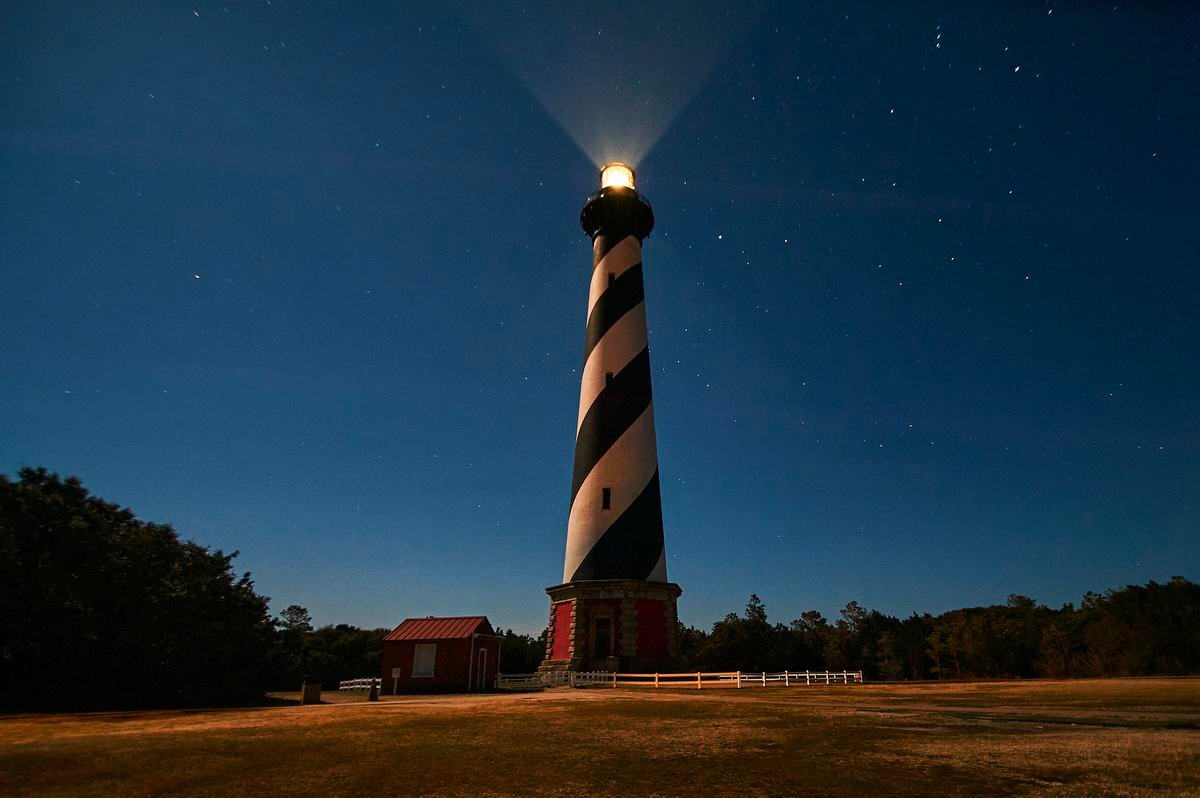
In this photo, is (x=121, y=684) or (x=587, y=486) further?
(x=587, y=486)

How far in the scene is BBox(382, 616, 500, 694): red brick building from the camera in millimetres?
27094

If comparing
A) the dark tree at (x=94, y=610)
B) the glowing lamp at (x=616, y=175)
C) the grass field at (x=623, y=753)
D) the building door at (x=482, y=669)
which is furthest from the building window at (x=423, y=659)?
the glowing lamp at (x=616, y=175)

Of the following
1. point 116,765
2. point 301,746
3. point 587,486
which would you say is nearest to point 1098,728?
point 301,746

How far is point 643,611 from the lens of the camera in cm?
2844

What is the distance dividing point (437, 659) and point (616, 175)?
28.9 m

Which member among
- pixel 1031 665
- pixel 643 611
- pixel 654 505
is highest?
pixel 654 505

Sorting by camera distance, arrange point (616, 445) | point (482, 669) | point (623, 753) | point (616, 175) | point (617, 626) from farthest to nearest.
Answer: point (616, 175) < point (616, 445) < point (482, 669) < point (617, 626) < point (623, 753)

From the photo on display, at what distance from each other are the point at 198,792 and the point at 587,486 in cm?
2487

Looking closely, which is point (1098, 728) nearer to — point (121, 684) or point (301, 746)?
point (301, 746)

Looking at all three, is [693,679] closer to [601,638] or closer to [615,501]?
[601,638]

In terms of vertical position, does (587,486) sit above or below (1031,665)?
above

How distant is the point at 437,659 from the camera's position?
27.4 metres

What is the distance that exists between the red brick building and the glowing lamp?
2625 cm

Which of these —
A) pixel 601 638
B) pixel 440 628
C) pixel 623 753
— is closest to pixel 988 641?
pixel 601 638
